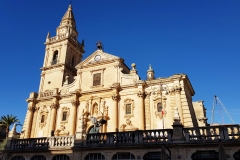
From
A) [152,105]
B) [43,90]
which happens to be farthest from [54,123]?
[152,105]

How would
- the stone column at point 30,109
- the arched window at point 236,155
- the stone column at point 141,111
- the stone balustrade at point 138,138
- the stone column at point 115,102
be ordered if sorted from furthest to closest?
the stone column at point 30,109 < the stone column at point 115,102 < the stone column at point 141,111 < the stone balustrade at point 138,138 < the arched window at point 236,155

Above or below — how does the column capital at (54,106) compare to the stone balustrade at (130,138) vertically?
above

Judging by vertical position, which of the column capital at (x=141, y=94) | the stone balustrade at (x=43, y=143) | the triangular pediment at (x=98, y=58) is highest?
the triangular pediment at (x=98, y=58)

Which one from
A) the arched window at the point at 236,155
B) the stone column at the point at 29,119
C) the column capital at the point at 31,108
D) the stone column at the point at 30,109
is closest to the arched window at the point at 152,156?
the arched window at the point at 236,155

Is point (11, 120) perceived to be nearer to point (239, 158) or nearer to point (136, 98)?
point (136, 98)

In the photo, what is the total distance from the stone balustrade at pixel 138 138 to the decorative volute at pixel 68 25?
89.1 ft

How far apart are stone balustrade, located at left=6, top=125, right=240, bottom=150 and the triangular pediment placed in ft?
58.1

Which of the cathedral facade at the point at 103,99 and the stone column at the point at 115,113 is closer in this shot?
the cathedral facade at the point at 103,99

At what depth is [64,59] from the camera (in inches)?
1599

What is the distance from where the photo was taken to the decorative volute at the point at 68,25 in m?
44.9

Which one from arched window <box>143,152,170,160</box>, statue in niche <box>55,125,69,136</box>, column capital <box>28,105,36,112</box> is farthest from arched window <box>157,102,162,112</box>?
column capital <box>28,105,36,112</box>

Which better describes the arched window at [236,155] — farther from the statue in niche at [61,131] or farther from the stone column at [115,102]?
the statue in niche at [61,131]

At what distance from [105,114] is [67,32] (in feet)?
63.3

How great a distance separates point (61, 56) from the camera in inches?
1628
